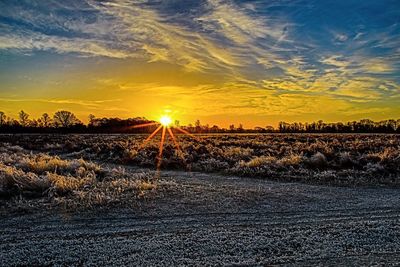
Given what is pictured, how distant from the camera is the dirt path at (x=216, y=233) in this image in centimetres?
671

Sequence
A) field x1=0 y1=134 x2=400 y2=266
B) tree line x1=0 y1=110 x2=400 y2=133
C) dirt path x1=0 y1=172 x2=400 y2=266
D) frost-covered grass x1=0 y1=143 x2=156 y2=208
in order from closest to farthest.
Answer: dirt path x1=0 y1=172 x2=400 y2=266 < field x1=0 y1=134 x2=400 y2=266 < frost-covered grass x1=0 y1=143 x2=156 y2=208 < tree line x1=0 y1=110 x2=400 y2=133

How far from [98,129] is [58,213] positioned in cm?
11800

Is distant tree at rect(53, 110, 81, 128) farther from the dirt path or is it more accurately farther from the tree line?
the dirt path

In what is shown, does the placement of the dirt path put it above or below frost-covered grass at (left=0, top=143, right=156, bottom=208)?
below

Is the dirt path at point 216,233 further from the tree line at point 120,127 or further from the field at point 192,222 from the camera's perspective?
the tree line at point 120,127

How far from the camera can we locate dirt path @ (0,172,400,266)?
6.71 m

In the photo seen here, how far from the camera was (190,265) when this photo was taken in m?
6.35

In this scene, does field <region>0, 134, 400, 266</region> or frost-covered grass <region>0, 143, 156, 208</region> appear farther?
frost-covered grass <region>0, 143, 156, 208</region>

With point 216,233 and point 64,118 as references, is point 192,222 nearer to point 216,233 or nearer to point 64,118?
point 216,233

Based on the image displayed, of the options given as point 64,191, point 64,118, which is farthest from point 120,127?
point 64,191

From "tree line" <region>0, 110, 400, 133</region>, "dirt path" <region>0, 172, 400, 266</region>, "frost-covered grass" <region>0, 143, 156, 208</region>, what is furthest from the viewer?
"tree line" <region>0, 110, 400, 133</region>

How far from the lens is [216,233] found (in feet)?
26.6

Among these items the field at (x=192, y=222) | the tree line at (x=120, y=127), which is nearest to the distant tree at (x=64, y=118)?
the tree line at (x=120, y=127)

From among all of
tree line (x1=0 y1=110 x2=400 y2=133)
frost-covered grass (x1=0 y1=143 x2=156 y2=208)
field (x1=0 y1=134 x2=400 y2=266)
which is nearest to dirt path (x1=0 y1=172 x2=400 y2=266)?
field (x1=0 y1=134 x2=400 y2=266)
